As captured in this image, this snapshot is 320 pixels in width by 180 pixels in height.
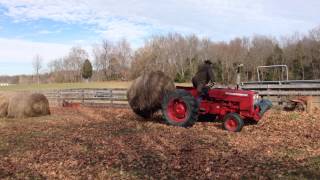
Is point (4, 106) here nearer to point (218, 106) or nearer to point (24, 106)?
point (24, 106)

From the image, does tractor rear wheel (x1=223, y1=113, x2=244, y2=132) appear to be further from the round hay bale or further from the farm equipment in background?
the round hay bale

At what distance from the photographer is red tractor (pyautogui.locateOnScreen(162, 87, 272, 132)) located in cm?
1370

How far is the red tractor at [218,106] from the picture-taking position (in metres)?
13.7

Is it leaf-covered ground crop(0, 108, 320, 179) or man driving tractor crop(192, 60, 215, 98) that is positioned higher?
man driving tractor crop(192, 60, 215, 98)

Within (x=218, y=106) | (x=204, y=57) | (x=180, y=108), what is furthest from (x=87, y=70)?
(x=218, y=106)

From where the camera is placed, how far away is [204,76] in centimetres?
1440

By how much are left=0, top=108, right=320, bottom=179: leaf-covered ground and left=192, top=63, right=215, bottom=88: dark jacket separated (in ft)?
4.71

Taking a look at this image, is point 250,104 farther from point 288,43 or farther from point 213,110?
point 288,43

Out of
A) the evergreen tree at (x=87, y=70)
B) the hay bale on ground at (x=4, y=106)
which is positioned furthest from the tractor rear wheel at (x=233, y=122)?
the evergreen tree at (x=87, y=70)

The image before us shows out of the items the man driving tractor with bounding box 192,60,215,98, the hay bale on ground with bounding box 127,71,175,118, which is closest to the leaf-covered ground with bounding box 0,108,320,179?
the hay bale on ground with bounding box 127,71,175,118

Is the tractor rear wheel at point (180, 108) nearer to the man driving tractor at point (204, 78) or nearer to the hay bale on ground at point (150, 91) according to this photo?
the man driving tractor at point (204, 78)

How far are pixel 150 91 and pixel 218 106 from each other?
295 centimetres

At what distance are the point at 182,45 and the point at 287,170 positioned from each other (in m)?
77.0

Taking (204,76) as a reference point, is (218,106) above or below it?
below
